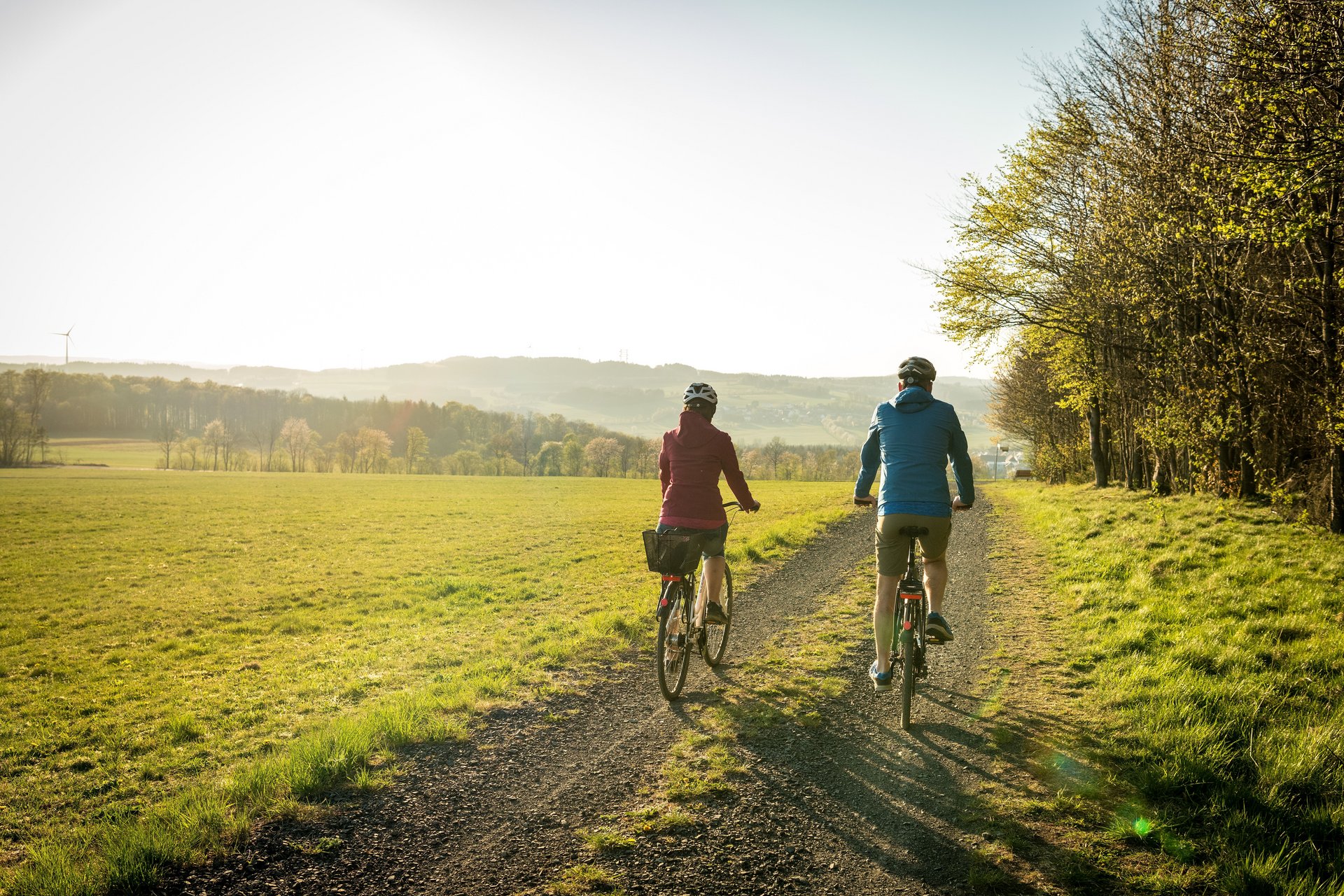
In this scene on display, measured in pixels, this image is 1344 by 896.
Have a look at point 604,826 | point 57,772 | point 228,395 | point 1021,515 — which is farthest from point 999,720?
point 228,395

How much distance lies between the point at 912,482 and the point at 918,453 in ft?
0.77

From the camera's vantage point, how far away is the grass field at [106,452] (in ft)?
305

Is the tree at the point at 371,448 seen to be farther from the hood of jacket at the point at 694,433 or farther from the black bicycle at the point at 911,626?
the black bicycle at the point at 911,626

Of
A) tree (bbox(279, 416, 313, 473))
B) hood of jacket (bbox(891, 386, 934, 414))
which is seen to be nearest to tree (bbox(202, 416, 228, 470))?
tree (bbox(279, 416, 313, 473))

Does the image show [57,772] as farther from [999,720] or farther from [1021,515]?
[1021,515]

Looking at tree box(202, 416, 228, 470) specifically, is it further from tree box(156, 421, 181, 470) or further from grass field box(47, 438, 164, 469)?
grass field box(47, 438, 164, 469)

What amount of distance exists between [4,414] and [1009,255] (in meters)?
102

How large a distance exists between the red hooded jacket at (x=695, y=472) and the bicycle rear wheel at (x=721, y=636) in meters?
0.79

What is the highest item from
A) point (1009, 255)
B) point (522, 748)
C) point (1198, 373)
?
point (1009, 255)

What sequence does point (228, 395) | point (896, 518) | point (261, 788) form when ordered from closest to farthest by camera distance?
point (261, 788)
point (896, 518)
point (228, 395)

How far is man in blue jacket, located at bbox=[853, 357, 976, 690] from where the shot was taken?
546cm

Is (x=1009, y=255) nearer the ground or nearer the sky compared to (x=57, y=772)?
nearer the sky

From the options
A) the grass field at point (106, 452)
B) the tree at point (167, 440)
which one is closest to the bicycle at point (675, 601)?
the grass field at point (106, 452)

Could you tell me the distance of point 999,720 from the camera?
574 cm
